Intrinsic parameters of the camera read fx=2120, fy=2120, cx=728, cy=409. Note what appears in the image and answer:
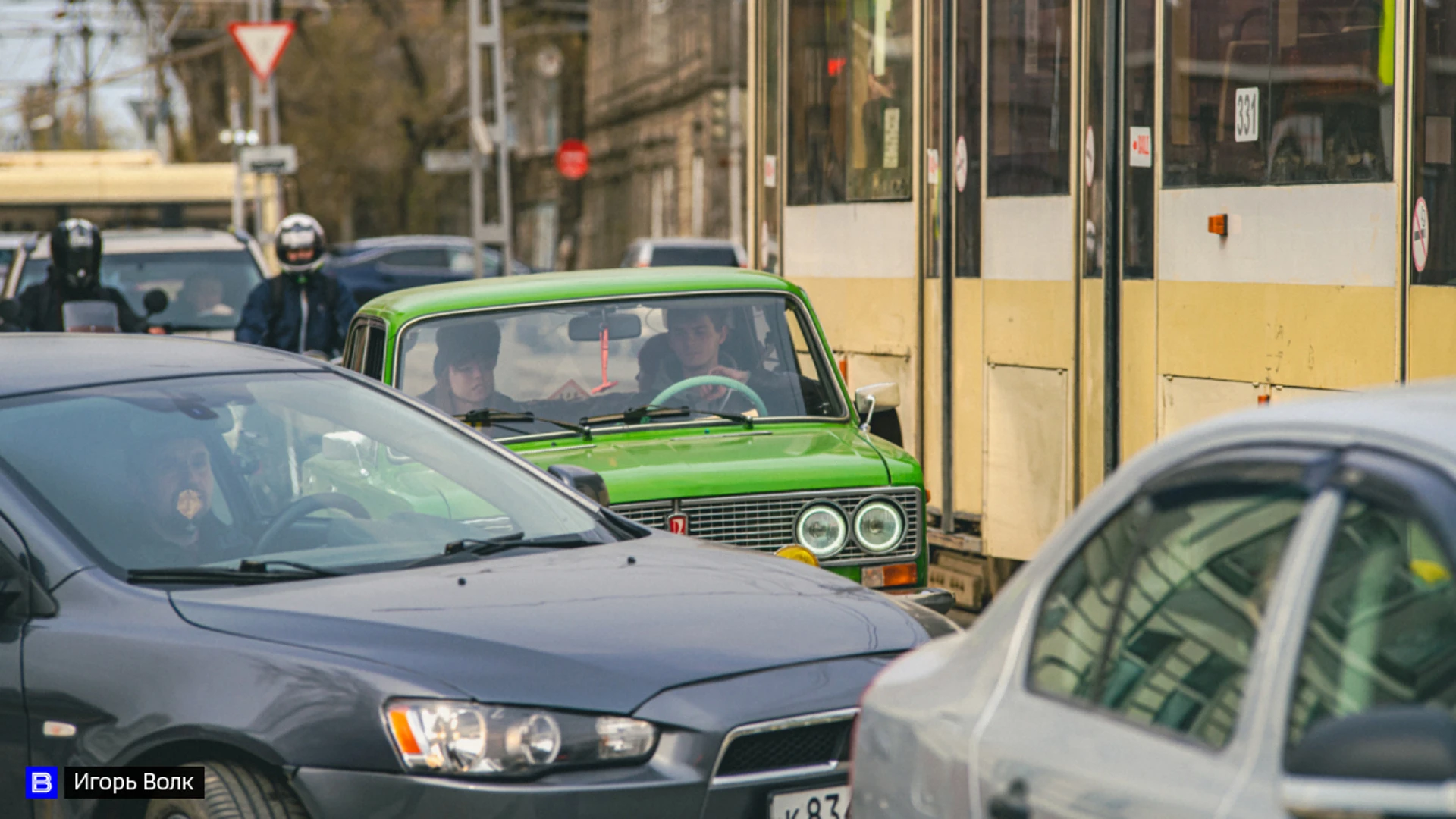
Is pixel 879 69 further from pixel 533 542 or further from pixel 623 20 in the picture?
pixel 623 20

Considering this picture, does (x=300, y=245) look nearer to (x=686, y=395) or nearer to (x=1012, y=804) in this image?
(x=686, y=395)

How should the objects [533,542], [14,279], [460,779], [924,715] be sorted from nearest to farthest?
[924,715]
[460,779]
[533,542]
[14,279]

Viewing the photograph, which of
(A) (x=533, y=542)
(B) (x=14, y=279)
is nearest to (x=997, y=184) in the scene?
(A) (x=533, y=542)

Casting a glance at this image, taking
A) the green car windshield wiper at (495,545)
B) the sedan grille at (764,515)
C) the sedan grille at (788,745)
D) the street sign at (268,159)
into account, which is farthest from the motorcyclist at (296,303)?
the street sign at (268,159)

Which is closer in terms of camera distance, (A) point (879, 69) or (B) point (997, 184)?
(B) point (997, 184)

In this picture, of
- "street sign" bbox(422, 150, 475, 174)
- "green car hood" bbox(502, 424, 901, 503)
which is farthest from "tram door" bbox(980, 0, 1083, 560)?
"street sign" bbox(422, 150, 475, 174)

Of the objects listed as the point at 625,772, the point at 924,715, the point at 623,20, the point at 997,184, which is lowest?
the point at 625,772

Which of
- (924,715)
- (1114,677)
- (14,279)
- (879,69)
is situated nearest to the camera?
(1114,677)

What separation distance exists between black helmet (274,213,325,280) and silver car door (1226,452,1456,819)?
9.06 m

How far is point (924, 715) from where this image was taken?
3.05 metres

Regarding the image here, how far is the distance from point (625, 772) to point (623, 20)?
5054 centimetres

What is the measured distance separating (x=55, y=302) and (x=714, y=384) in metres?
5.84

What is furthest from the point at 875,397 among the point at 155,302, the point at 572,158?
the point at 572,158

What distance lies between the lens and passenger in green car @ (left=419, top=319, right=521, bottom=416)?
7.26 metres
